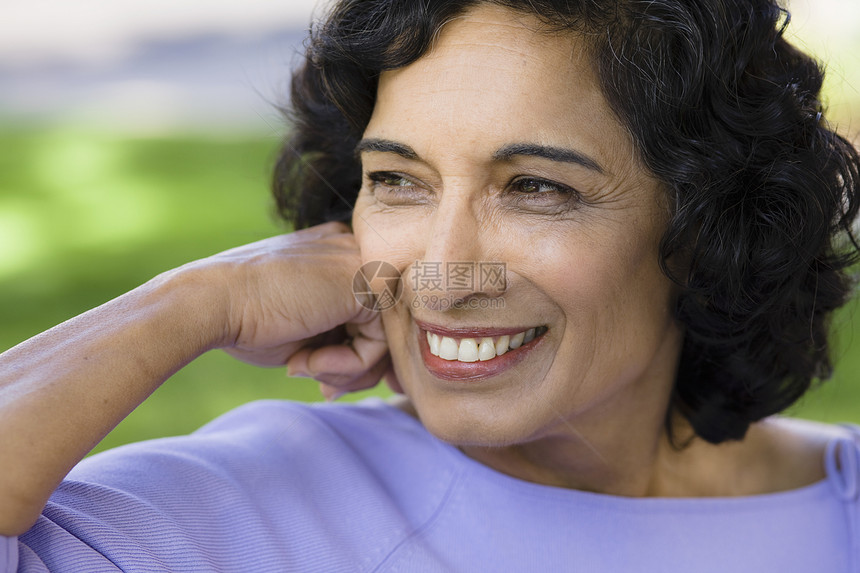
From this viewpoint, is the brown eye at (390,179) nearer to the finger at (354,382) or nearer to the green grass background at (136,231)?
the finger at (354,382)

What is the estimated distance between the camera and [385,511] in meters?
1.86

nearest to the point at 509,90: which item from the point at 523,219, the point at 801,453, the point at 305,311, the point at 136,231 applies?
the point at 523,219

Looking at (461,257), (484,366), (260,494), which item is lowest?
(260,494)

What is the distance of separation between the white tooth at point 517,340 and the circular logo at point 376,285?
26cm

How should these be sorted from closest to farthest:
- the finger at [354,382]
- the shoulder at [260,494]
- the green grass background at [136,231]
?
1. the shoulder at [260,494]
2. the finger at [354,382]
3. the green grass background at [136,231]

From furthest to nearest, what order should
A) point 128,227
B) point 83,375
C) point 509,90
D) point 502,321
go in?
point 128,227 → point 502,321 → point 509,90 → point 83,375

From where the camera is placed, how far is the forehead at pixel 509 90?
1610mm

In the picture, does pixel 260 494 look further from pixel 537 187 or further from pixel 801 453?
pixel 801 453

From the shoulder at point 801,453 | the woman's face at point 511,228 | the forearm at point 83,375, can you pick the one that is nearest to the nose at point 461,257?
the woman's face at point 511,228

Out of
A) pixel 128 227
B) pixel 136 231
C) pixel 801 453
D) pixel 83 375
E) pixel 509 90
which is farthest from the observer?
pixel 128 227

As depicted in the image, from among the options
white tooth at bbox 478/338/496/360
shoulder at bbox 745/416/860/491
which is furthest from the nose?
shoulder at bbox 745/416/860/491

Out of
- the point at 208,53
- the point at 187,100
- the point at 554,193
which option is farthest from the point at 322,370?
the point at 187,100

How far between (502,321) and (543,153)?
347 millimetres

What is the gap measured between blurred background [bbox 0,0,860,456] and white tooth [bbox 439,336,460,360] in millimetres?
809
